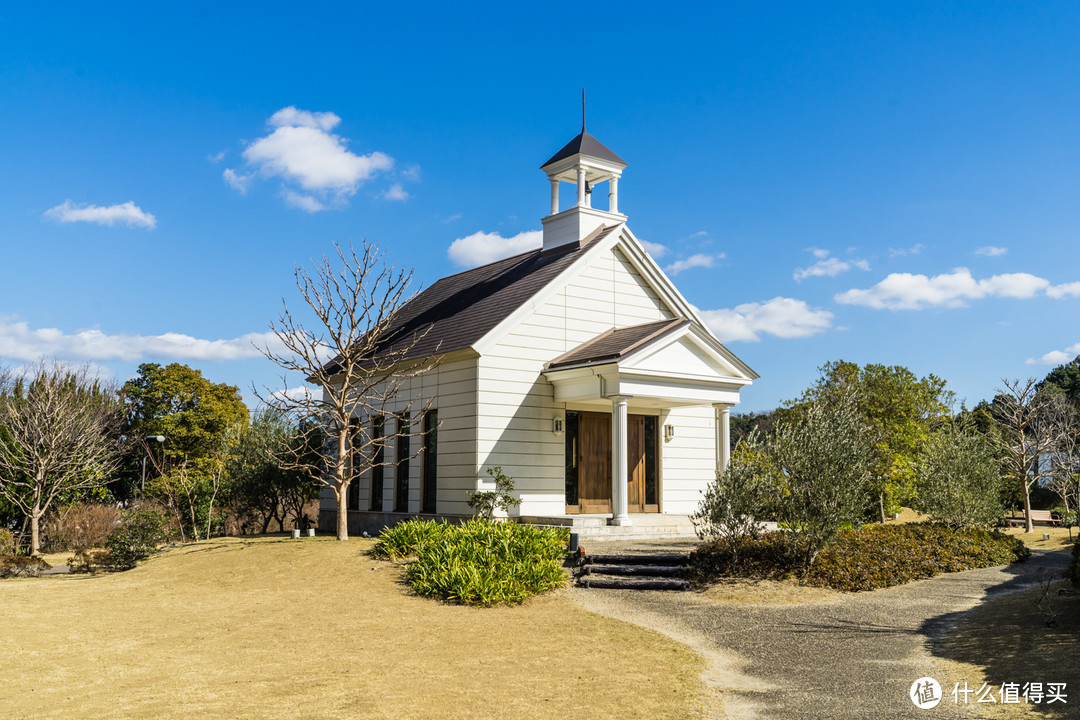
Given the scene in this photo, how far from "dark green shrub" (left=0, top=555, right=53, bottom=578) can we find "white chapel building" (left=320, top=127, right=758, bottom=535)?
7388mm

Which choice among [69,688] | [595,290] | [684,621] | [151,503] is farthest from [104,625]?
[151,503]

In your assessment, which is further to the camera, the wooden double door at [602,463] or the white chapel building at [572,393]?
the wooden double door at [602,463]

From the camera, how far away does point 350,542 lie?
18453mm

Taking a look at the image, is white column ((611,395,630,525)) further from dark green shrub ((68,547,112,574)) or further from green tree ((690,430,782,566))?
dark green shrub ((68,547,112,574))

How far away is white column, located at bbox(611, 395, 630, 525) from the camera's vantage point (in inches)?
736

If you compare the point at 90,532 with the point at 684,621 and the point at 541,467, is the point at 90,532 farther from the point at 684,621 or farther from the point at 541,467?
the point at 684,621

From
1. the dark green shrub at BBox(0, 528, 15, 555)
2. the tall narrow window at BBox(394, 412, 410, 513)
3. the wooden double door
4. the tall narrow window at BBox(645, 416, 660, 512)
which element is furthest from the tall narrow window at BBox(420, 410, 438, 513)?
the dark green shrub at BBox(0, 528, 15, 555)

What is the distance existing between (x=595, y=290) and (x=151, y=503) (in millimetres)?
17167

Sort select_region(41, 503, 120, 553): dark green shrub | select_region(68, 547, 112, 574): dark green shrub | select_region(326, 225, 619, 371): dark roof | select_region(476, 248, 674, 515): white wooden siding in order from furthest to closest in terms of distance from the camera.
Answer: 1. select_region(41, 503, 120, 553): dark green shrub
2. select_region(326, 225, 619, 371): dark roof
3. select_region(476, 248, 674, 515): white wooden siding
4. select_region(68, 547, 112, 574): dark green shrub

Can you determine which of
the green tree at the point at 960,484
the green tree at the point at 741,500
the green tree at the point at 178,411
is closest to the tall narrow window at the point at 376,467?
the green tree at the point at 741,500

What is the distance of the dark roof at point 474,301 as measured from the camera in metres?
21.2

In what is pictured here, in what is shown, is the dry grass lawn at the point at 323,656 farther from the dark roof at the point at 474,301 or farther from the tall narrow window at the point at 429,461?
the dark roof at the point at 474,301

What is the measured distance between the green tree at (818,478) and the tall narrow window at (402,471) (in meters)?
11.0

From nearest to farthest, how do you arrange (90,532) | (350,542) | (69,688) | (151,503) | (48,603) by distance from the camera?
(69,688), (48,603), (350,542), (90,532), (151,503)
